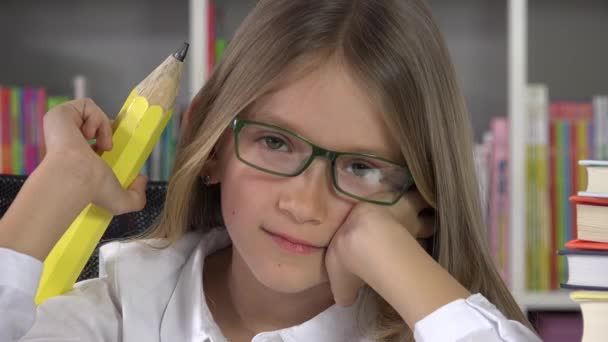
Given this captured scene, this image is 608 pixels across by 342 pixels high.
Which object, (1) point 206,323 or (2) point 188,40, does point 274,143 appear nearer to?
(1) point 206,323

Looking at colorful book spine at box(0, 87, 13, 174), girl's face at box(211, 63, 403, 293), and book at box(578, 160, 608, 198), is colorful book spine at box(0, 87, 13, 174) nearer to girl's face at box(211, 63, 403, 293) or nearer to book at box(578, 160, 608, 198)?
girl's face at box(211, 63, 403, 293)

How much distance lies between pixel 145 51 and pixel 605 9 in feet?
4.26

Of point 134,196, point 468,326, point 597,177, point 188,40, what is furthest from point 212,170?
point 188,40

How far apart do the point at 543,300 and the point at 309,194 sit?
137 centimetres

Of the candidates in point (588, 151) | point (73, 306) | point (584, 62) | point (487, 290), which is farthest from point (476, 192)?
point (584, 62)

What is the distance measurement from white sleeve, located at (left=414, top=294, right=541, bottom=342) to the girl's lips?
0.18 m

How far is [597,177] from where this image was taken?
0.71 metres

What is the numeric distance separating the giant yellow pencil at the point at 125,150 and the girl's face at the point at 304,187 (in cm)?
11

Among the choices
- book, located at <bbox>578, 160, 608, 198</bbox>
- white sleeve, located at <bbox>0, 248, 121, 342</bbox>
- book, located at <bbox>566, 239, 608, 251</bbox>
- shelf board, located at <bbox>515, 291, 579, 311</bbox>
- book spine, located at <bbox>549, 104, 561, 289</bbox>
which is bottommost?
shelf board, located at <bbox>515, 291, 579, 311</bbox>

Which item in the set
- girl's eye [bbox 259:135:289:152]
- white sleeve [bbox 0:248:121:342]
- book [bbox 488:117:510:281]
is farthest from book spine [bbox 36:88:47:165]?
girl's eye [bbox 259:135:289:152]

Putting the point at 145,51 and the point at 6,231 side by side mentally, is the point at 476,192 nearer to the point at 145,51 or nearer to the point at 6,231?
the point at 6,231

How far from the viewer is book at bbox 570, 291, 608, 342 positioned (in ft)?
2.23

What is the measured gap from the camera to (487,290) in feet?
3.41

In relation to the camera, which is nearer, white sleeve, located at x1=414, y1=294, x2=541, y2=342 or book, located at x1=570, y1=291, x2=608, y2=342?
book, located at x1=570, y1=291, x2=608, y2=342
